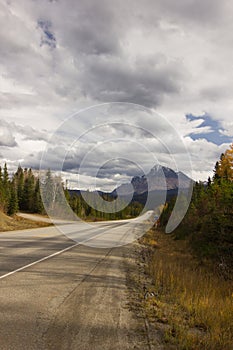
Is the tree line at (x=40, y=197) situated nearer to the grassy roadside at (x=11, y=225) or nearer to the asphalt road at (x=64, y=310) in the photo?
the grassy roadside at (x=11, y=225)

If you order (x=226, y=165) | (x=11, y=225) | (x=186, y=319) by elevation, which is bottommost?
(x=11, y=225)

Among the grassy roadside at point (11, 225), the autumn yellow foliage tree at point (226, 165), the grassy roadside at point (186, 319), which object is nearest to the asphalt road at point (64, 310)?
the grassy roadside at point (186, 319)

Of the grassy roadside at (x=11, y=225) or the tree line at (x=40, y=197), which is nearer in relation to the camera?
the grassy roadside at (x=11, y=225)

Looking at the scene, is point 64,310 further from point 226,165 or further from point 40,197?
point 40,197

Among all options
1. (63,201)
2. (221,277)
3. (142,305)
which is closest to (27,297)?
(142,305)

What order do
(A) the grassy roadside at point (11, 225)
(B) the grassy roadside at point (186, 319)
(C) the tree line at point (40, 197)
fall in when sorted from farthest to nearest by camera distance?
(C) the tree line at point (40, 197), (A) the grassy roadside at point (11, 225), (B) the grassy roadside at point (186, 319)

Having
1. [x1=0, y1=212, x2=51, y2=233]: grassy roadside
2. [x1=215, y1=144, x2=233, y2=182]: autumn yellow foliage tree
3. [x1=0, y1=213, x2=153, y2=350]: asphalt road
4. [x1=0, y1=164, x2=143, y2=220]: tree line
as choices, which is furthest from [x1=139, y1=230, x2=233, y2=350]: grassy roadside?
Answer: [x1=0, y1=164, x2=143, y2=220]: tree line

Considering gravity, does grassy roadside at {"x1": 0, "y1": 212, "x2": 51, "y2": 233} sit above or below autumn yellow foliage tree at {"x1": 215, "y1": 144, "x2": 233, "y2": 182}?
below

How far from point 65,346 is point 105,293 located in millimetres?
3189

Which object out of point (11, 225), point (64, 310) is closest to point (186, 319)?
point (64, 310)

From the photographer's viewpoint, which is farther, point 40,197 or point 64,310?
point 40,197

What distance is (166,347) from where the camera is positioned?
4.25m

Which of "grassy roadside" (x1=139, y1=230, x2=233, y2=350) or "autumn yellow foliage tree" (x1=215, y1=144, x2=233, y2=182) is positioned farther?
"autumn yellow foliage tree" (x1=215, y1=144, x2=233, y2=182)

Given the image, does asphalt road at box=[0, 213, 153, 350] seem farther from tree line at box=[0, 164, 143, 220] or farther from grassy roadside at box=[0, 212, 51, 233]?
tree line at box=[0, 164, 143, 220]
